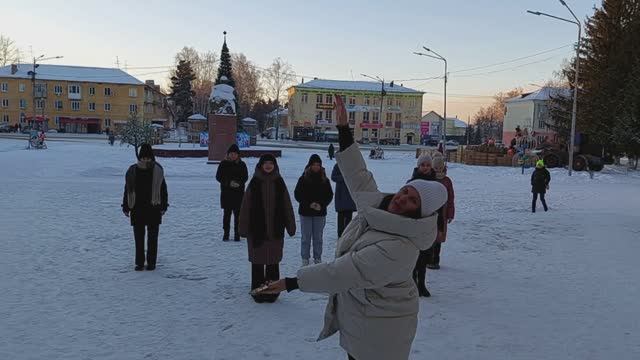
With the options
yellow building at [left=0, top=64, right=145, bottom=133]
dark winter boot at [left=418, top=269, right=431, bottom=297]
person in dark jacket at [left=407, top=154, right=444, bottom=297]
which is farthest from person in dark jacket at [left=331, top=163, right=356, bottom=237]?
yellow building at [left=0, top=64, right=145, bottom=133]

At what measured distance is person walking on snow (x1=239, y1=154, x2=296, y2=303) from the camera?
614 centimetres

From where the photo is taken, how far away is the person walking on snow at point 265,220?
614cm

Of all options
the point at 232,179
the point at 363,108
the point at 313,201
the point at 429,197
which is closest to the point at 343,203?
the point at 313,201

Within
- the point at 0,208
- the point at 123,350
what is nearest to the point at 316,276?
the point at 123,350

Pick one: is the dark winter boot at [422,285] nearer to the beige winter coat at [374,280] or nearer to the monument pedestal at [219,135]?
the beige winter coat at [374,280]

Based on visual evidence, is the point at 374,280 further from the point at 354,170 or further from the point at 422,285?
the point at 422,285

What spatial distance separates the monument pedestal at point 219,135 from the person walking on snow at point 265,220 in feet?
81.6

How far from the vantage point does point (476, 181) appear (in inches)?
983

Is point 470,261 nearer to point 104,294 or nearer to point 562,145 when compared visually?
point 104,294

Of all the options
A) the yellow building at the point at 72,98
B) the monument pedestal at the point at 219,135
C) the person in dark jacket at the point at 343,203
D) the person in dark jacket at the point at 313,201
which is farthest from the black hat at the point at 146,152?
the yellow building at the point at 72,98

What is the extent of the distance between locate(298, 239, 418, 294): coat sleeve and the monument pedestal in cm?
2862

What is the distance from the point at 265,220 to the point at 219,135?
25295mm

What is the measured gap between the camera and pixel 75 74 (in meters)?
86.5

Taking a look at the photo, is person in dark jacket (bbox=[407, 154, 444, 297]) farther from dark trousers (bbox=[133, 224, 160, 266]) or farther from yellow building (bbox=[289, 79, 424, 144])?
yellow building (bbox=[289, 79, 424, 144])
